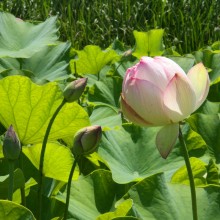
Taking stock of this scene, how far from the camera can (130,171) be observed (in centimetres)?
136

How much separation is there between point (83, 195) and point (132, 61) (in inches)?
38.0

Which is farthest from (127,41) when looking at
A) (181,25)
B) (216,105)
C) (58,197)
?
(58,197)

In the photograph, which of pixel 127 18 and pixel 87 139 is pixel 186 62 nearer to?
pixel 87 139

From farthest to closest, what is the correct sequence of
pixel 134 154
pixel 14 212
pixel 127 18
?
pixel 127 18 < pixel 134 154 < pixel 14 212

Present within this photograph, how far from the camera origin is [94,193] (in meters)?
1.23

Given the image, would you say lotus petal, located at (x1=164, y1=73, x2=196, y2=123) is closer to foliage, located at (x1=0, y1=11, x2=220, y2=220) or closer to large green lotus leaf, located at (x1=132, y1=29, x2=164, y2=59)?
foliage, located at (x1=0, y1=11, x2=220, y2=220)

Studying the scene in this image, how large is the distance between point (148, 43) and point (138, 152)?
34.2 inches

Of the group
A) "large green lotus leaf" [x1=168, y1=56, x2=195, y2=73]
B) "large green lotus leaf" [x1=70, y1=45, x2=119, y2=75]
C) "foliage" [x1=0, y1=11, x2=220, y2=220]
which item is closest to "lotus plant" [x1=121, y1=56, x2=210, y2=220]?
"foliage" [x1=0, y1=11, x2=220, y2=220]

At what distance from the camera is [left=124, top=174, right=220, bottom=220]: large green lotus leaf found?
42.8 inches

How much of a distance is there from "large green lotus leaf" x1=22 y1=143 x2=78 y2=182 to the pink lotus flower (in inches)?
9.8

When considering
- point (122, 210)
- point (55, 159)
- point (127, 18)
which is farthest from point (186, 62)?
point (127, 18)

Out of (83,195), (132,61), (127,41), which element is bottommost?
(127,41)

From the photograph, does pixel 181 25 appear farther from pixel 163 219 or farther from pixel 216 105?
pixel 163 219

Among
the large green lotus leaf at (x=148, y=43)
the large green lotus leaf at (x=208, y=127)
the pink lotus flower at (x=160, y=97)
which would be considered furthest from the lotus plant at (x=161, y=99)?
the large green lotus leaf at (x=148, y=43)
